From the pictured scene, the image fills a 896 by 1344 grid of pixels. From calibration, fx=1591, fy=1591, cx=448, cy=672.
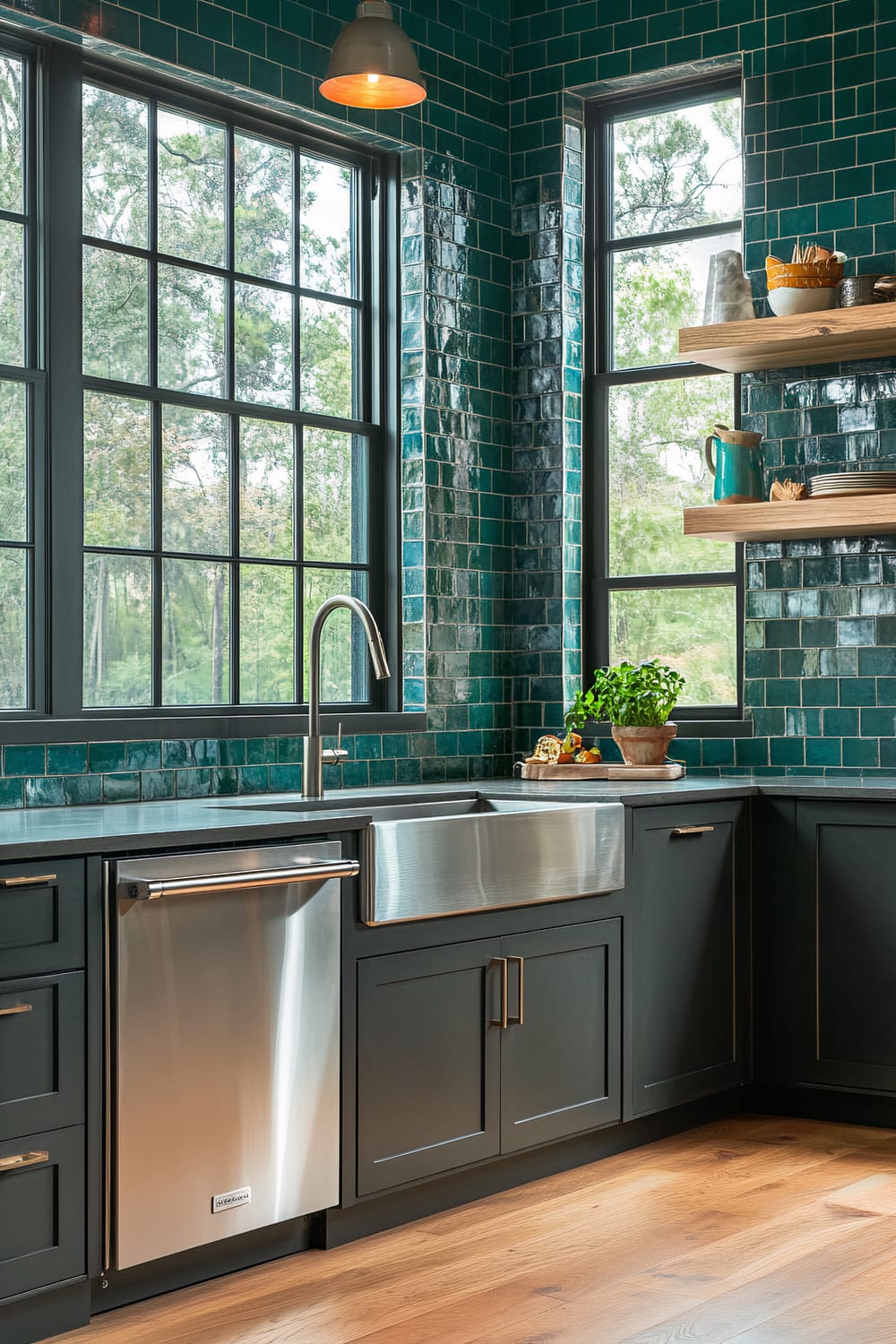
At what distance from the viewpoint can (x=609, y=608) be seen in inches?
198

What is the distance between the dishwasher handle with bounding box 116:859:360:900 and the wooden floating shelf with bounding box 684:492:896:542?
178cm

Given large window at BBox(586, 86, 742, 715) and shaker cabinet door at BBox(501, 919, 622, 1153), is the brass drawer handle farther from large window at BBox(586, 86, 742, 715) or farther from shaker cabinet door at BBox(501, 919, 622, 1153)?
large window at BBox(586, 86, 742, 715)

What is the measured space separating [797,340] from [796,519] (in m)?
0.48

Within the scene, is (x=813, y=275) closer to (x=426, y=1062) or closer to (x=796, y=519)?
(x=796, y=519)

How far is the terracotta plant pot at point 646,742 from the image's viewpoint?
4.52 m

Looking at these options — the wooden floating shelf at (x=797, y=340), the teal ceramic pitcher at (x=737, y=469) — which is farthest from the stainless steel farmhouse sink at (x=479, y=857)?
the wooden floating shelf at (x=797, y=340)

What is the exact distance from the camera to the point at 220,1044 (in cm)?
289

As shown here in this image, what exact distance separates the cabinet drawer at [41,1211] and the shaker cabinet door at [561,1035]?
112 cm

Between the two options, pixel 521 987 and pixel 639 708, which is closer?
pixel 521 987

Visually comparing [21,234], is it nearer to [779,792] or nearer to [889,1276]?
[779,792]

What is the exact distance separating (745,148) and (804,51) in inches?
12.2

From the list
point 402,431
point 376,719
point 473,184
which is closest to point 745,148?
point 473,184

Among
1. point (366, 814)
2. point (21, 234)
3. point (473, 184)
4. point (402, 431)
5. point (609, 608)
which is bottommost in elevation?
point (366, 814)

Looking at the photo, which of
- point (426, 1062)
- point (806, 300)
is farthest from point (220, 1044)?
point (806, 300)
